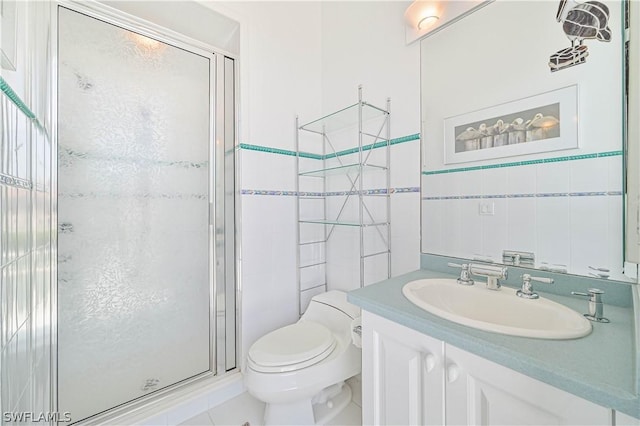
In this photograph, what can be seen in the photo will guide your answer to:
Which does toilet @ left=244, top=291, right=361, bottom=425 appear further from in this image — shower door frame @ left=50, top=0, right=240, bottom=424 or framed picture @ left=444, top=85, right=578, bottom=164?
framed picture @ left=444, top=85, right=578, bottom=164

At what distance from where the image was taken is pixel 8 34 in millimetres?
629

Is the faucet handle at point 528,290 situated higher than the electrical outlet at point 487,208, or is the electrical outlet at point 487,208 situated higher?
the electrical outlet at point 487,208

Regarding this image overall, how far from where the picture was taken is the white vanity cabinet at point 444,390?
0.54 metres

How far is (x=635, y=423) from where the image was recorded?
45cm

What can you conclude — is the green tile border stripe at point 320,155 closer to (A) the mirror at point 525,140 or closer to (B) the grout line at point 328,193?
(A) the mirror at point 525,140

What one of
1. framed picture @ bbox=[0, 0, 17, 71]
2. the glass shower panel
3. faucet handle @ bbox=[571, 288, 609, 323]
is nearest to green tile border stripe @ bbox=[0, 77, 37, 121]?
framed picture @ bbox=[0, 0, 17, 71]

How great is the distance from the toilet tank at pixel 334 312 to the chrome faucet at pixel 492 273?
0.65m

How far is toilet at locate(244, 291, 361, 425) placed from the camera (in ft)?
3.67

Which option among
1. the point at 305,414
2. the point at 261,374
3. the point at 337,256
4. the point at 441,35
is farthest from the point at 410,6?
the point at 305,414

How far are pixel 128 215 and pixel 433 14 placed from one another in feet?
6.20

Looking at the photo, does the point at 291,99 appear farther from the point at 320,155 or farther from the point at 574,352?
the point at 574,352

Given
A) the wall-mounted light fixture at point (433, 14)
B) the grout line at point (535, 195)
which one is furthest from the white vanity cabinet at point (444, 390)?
the wall-mounted light fixture at point (433, 14)

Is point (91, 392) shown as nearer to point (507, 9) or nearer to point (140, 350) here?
point (140, 350)

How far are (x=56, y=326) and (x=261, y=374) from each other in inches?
38.6
